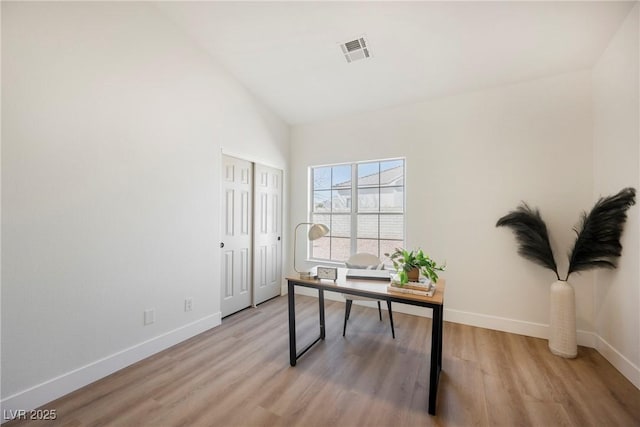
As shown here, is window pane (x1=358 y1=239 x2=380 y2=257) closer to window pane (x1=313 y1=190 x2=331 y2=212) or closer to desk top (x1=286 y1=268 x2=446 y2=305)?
window pane (x1=313 y1=190 x2=331 y2=212)

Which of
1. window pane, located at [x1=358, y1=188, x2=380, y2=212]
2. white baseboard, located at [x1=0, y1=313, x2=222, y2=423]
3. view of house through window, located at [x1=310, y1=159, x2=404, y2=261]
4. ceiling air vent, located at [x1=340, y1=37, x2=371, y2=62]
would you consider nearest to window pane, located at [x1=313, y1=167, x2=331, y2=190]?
view of house through window, located at [x1=310, y1=159, x2=404, y2=261]

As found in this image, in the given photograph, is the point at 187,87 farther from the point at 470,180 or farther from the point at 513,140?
the point at 513,140

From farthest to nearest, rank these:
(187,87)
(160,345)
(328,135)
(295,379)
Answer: (328,135) → (187,87) → (160,345) → (295,379)

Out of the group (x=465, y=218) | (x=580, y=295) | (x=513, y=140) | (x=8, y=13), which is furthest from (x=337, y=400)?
(x=8, y=13)

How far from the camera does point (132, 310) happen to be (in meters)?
2.20

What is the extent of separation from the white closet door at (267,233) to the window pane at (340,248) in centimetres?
87

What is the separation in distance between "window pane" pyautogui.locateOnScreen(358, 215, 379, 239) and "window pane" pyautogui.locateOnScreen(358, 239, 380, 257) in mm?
59

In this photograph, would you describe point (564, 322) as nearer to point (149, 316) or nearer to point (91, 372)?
point (149, 316)

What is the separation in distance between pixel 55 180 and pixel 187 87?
1.47m

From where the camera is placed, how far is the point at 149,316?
232 cm

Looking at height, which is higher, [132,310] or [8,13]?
[8,13]

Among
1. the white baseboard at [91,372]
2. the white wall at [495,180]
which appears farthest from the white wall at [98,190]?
the white wall at [495,180]

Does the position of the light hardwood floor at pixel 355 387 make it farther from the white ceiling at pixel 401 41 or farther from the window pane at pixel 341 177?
the white ceiling at pixel 401 41

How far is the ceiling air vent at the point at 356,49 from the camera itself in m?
2.48
